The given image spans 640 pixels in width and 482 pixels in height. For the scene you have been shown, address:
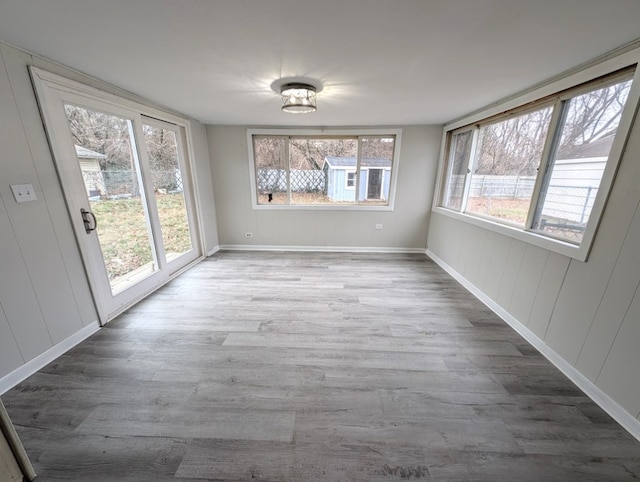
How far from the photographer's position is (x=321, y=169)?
4.16m

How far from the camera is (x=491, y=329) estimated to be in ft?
7.37

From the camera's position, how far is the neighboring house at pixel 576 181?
1.67 meters

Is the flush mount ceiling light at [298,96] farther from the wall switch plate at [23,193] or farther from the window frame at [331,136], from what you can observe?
the wall switch plate at [23,193]

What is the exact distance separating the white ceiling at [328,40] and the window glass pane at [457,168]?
1.00 meters

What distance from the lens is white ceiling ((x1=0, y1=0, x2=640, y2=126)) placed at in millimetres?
1159

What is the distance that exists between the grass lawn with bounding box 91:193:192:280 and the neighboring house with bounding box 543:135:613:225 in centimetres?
401

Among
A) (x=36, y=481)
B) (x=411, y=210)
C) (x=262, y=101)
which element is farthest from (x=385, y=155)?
(x=36, y=481)

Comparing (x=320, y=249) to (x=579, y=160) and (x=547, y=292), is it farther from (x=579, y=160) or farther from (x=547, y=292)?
(x=579, y=160)

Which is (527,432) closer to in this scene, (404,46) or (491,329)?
(491,329)

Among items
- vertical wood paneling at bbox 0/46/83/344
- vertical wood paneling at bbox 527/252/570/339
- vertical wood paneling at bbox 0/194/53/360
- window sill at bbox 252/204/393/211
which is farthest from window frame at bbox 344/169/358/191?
vertical wood paneling at bbox 0/194/53/360

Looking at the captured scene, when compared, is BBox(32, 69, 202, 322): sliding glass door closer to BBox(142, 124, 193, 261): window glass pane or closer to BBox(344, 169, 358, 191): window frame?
BBox(142, 124, 193, 261): window glass pane

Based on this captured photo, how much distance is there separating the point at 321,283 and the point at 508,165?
8.22 ft

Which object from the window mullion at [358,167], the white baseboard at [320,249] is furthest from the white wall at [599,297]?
the window mullion at [358,167]

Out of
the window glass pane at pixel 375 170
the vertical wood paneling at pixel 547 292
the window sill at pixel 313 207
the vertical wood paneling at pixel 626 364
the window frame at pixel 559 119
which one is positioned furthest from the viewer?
the window sill at pixel 313 207
